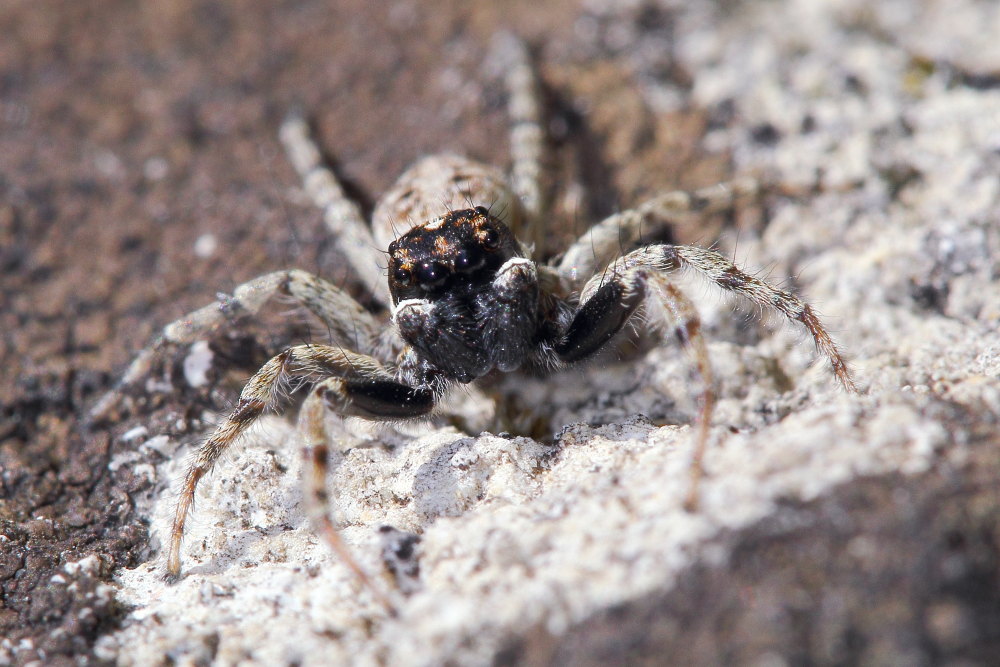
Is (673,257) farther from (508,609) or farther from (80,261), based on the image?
(80,261)

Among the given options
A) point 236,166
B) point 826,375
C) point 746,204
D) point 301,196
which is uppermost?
point 236,166

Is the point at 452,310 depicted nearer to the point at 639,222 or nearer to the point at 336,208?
the point at 639,222

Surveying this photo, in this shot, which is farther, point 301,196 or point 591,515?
point 301,196

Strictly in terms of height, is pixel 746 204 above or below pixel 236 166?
below

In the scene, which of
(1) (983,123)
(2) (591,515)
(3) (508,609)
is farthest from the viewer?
(1) (983,123)

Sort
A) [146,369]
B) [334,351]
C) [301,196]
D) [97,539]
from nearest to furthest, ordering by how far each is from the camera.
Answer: [97,539] → [334,351] → [146,369] → [301,196]

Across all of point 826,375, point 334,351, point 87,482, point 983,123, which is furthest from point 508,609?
point 983,123

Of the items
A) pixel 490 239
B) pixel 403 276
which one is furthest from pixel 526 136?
pixel 403 276

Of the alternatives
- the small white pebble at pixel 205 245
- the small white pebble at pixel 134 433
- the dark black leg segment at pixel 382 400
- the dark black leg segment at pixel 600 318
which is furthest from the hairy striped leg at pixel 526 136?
the small white pebble at pixel 134 433
